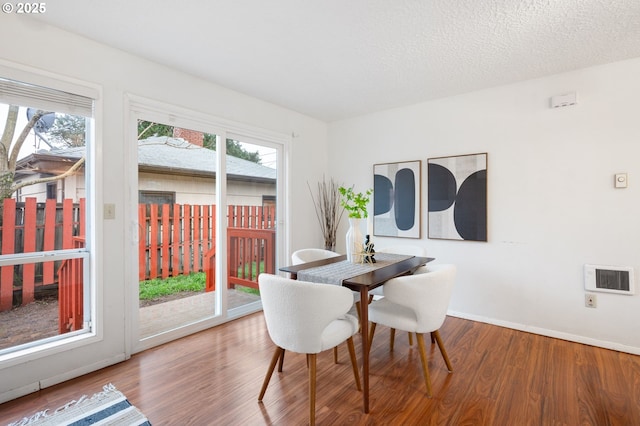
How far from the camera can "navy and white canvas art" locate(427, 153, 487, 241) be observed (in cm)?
321

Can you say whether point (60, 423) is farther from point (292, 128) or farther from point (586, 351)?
point (586, 351)

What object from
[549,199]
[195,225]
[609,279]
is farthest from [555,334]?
[195,225]

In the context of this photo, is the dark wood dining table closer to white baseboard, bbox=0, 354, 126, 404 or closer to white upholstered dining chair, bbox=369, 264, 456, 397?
white upholstered dining chair, bbox=369, 264, 456, 397

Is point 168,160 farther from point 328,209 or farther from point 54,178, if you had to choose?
point 328,209

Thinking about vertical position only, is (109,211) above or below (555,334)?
above

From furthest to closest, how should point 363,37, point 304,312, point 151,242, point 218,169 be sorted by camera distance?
point 218,169, point 151,242, point 363,37, point 304,312

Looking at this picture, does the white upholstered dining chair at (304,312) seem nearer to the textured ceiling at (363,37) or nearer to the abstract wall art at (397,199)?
the textured ceiling at (363,37)

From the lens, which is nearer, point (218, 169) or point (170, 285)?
point (170, 285)

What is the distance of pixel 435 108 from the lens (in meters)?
3.52

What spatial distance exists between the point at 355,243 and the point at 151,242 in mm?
1829

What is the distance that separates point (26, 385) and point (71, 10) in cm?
246

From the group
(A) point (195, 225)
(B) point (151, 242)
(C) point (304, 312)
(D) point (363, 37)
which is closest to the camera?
(C) point (304, 312)

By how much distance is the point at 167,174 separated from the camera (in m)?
2.82

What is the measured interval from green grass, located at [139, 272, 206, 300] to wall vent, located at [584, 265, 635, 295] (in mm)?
3654
